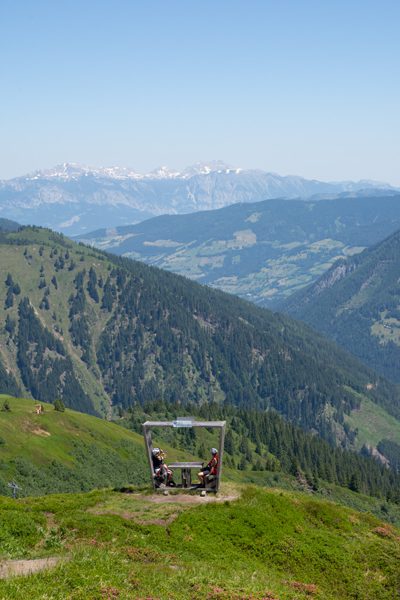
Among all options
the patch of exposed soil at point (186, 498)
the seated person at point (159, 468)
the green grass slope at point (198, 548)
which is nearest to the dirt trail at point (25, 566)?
the green grass slope at point (198, 548)

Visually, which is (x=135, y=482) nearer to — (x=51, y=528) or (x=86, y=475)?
(x=86, y=475)

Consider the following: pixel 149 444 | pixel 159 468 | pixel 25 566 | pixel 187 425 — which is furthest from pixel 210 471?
pixel 25 566

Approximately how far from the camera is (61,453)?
12756 cm

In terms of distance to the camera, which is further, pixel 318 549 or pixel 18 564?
pixel 318 549

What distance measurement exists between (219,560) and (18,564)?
12.3 meters

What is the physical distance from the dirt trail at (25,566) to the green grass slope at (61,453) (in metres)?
71.5

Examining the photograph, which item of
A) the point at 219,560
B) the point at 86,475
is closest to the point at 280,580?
the point at 219,560

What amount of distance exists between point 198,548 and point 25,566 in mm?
12519

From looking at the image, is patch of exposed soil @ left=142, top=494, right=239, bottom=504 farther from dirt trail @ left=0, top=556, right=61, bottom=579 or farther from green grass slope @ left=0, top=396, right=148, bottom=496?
green grass slope @ left=0, top=396, right=148, bottom=496

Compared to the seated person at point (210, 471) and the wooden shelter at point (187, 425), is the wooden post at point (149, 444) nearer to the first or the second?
the wooden shelter at point (187, 425)

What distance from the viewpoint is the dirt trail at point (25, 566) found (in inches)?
1199

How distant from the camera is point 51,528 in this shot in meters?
41.4

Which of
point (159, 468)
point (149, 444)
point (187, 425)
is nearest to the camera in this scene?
point (187, 425)

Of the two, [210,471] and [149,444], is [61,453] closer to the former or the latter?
[149,444]
